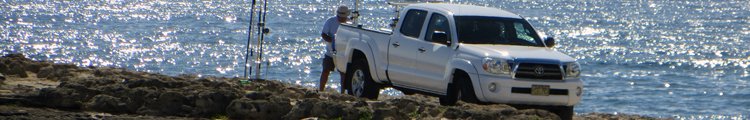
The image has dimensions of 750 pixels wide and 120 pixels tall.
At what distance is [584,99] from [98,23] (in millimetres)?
30423

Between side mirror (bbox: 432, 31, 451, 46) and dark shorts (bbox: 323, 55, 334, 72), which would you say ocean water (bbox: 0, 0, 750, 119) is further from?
side mirror (bbox: 432, 31, 451, 46)

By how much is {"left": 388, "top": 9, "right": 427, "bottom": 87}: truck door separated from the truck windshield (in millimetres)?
511

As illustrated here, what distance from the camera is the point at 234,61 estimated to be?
42062mm

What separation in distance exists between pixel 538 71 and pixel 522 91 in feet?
0.79

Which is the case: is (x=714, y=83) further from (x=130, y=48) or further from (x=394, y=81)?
(x=394, y=81)

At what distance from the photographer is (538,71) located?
52.9 feet

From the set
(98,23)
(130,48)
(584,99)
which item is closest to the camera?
(584,99)

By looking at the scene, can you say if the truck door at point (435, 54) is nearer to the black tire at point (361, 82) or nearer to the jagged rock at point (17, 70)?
the black tire at point (361, 82)

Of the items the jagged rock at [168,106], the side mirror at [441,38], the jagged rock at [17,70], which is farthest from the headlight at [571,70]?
the jagged rock at [17,70]

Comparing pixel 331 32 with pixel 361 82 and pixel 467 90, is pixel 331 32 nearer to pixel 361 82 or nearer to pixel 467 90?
pixel 361 82

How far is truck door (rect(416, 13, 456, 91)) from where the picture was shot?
16812 mm

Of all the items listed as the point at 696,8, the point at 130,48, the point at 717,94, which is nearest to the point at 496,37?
the point at 717,94

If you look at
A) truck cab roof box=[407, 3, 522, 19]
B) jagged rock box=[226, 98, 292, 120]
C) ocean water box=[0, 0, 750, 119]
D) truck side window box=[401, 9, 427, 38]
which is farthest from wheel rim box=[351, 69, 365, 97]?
jagged rock box=[226, 98, 292, 120]

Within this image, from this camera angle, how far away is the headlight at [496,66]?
1606 cm
